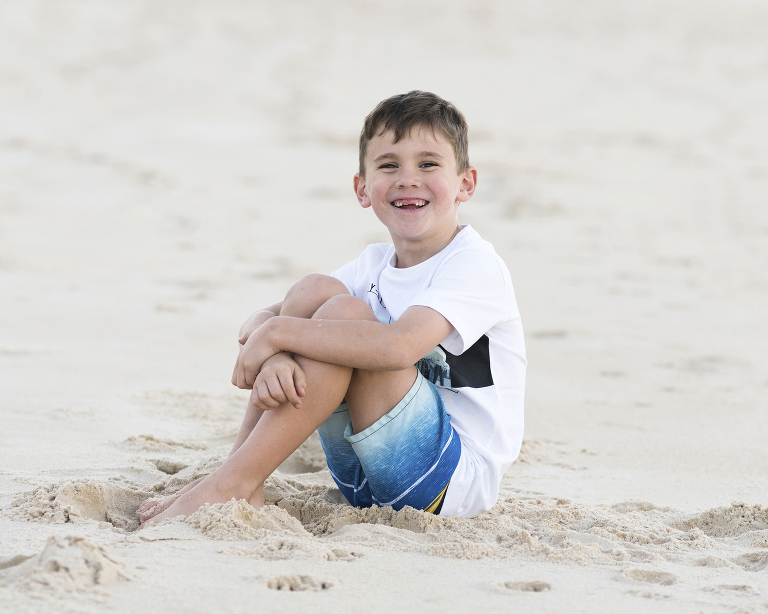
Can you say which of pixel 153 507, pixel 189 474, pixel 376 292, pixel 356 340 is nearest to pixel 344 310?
pixel 356 340

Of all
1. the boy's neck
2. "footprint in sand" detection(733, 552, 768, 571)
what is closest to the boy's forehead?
the boy's neck

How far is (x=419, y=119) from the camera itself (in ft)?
8.32

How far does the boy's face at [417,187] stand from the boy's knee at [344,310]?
33cm

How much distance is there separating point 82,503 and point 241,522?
51 cm

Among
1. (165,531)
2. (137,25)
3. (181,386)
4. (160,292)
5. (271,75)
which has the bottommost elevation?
(165,531)

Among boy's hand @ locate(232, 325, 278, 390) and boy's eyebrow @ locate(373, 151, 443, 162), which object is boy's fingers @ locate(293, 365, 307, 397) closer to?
boy's hand @ locate(232, 325, 278, 390)

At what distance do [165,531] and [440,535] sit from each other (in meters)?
0.66

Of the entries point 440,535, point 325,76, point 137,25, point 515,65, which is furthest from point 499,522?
point 137,25

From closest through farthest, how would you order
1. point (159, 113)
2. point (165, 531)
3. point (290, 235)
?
point (165, 531) < point (290, 235) < point (159, 113)

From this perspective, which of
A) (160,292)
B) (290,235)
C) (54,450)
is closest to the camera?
(54,450)

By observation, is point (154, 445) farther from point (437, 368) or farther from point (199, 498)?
point (437, 368)

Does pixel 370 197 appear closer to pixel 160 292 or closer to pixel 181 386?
pixel 181 386

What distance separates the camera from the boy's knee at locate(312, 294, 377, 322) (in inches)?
90.0

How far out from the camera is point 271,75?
1237cm
